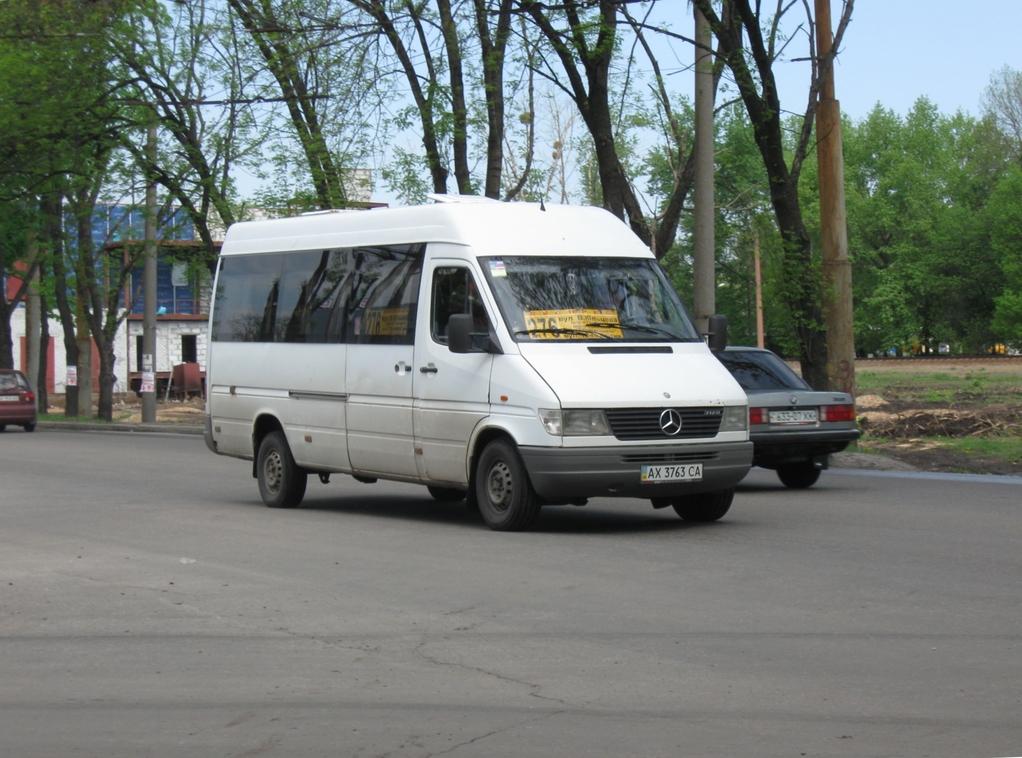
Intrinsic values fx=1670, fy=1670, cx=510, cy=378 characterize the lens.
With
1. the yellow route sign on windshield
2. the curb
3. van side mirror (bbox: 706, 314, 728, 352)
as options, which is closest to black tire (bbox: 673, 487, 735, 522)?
van side mirror (bbox: 706, 314, 728, 352)

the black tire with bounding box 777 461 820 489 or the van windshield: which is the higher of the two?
the van windshield

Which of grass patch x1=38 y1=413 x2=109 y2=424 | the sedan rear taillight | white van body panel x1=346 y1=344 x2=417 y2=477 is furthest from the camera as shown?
grass patch x1=38 y1=413 x2=109 y2=424

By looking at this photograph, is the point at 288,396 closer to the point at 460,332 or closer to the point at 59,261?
the point at 460,332

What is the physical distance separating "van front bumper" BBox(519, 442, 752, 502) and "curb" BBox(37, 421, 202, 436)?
25.5 meters

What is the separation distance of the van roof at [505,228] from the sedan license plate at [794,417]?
338 centimetres

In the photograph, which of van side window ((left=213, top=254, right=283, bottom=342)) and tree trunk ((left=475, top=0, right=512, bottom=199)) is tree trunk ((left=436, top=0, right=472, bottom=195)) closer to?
tree trunk ((left=475, top=0, right=512, bottom=199))

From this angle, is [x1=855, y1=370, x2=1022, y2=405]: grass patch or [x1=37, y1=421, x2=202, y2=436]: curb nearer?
[x1=37, y1=421, x2=202, y2=436]: curb

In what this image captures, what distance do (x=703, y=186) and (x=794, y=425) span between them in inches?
275

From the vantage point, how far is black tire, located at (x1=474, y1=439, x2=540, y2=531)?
13.0 meters

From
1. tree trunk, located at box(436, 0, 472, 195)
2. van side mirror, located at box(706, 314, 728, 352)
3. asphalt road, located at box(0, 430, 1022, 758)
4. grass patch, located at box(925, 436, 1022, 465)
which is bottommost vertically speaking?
asphalt road, located at box(0, 430, 1022, 758)

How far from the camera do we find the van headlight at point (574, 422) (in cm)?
1264

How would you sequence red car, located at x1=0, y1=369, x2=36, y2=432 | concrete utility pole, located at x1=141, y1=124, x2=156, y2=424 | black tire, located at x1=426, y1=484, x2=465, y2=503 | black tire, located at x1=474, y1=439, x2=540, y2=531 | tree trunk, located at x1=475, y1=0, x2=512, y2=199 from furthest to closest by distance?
red car, located at x1=0, y1=369, x2=36, y2=432 < concrete utility pole, located at x1=141, y1=124, x2=156, y2=424 < tree trunk, located at x1=475, y1=0, x2=512, y2=199 < black tire, located at x1=426, y1=484, x2=465, y2=503 < black tire, located at x1=474, y1=439, x2=540, y2=531

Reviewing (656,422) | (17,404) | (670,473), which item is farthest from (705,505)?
(17,404)

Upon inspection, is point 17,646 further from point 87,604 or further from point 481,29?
point 481,29
